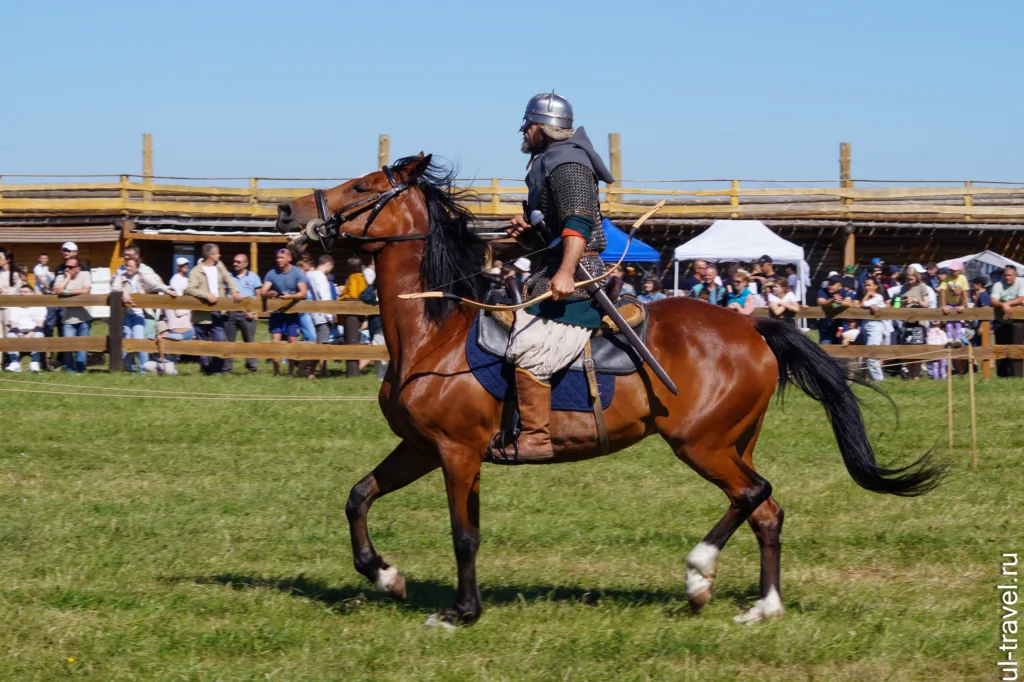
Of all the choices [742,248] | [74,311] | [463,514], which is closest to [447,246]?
[463,514]

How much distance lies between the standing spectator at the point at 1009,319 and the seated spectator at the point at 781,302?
2.83 metres

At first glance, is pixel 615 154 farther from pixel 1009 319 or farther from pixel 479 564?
pixel 479 564

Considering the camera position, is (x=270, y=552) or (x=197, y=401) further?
(x=197, y=401)

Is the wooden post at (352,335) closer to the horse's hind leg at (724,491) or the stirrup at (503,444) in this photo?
the stirrup at (503,444)

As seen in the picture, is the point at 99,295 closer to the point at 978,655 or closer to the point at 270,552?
the point at 270,552

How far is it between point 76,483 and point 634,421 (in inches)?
218

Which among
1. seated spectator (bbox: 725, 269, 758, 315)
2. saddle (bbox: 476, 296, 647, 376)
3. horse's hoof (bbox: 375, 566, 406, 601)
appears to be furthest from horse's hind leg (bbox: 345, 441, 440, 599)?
seated spectator (bbox: 725, 269, 758, 315)

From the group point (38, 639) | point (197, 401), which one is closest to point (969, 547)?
point (38, 639)

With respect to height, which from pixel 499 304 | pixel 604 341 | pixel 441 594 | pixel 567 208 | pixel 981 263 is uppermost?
pixel 567 208

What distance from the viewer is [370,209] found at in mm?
6789

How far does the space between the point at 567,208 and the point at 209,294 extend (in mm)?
12213

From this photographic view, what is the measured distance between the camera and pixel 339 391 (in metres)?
16.0

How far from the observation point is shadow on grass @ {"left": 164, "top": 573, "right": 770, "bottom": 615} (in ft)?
22.4

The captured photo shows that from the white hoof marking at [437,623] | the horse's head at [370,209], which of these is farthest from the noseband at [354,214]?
the white hoof marking at [437,623]
